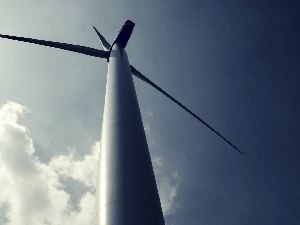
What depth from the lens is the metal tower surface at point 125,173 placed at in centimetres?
865

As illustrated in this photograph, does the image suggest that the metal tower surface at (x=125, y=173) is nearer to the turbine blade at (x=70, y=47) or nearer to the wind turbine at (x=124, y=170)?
the wind turbine at (x=124, y=170)

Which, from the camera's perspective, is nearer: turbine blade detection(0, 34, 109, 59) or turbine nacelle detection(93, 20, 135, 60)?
turbine blade detection(0, 34, 109, 59)

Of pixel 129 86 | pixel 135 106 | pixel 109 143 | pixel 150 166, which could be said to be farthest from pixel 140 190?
pixel 129 86

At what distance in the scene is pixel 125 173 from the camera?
979 centimetres

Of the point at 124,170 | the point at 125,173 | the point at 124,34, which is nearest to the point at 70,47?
the point at 124,34

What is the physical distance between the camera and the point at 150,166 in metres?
10.7

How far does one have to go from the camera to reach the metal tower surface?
865cm

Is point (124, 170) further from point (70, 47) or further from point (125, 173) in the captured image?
point (70, 47)

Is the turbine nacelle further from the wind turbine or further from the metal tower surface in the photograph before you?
the metal tower surface

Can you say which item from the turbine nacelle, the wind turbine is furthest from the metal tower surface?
the turbine nacelle

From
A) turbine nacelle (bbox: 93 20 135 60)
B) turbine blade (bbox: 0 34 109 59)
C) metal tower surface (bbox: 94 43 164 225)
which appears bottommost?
metal tower surface (bbox: 94 43 164 225)

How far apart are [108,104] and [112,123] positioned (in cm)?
216

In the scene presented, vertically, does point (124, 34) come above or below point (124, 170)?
above

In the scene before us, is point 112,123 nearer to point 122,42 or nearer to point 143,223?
point 143,223
